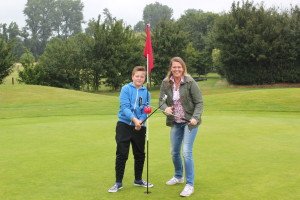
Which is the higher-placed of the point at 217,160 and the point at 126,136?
the point at 126,136

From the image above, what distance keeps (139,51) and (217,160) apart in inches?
1541

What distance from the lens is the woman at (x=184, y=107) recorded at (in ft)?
21.0

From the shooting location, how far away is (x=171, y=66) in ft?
21.5

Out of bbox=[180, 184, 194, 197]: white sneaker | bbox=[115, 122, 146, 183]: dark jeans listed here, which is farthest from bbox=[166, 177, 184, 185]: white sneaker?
bbox=[115, 122, 146, 183]: dark jeans

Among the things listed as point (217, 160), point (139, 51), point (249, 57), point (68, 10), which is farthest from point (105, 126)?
point (68, 10)

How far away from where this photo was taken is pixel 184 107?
6520 mm

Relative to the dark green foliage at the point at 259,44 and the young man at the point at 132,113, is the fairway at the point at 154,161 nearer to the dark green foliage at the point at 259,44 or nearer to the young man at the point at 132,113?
the young man at the point at 132,113

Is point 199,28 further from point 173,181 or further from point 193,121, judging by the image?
point 193,121

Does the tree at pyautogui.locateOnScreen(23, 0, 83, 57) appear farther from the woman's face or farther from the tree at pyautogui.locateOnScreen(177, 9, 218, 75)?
the woman's face

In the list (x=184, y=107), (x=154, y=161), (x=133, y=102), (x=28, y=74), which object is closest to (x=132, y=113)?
(x=133, y=102)

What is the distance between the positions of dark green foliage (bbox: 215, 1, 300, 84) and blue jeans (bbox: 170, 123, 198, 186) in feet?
115

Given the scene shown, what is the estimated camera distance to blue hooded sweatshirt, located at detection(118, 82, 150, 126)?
A: 6535 millimetres

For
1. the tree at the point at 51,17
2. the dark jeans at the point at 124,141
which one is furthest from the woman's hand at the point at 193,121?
the tree at the point at 51,17

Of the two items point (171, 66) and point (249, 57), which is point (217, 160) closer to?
point (171, 66)
